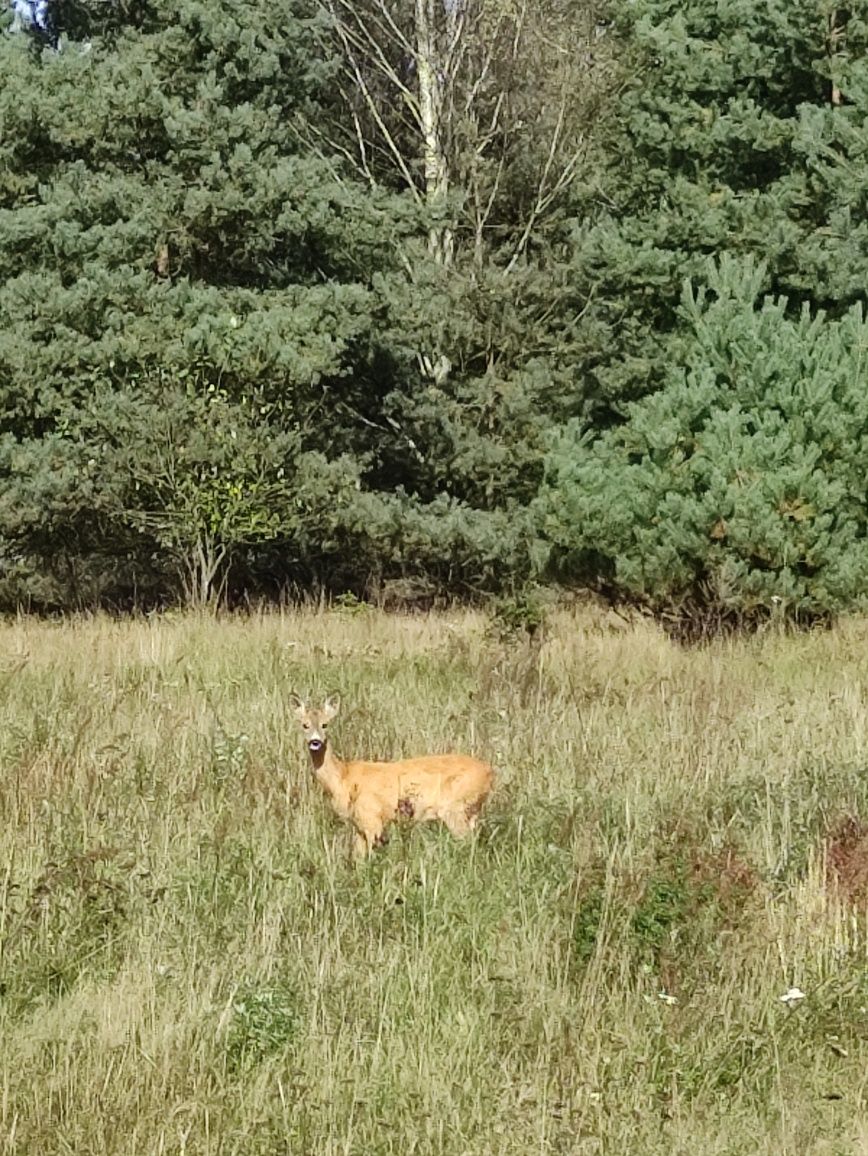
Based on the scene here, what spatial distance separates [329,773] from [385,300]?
1262cm

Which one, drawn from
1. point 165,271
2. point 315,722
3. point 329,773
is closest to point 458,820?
point 329,773

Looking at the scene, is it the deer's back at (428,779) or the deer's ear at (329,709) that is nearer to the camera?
the deer's back at (428,779)

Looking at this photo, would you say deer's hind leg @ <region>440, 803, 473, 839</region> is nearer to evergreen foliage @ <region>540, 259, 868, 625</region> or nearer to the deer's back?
the deer's back

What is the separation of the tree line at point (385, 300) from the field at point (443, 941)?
6242mm

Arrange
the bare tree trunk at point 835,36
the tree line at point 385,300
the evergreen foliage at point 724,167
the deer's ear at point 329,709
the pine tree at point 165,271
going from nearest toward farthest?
the deer's ear at point 329,709
the tree line at point 385,300
the pine tree at point 165,271
the evergreen foliage at point 724,167
the bare tree trunk at point 835,36

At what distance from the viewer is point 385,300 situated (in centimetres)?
1853

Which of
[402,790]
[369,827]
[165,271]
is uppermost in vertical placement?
[402,790]

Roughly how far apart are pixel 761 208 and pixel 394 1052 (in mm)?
15670

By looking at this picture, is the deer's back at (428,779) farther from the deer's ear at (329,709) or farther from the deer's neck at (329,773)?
the deer's ear at (329,709)

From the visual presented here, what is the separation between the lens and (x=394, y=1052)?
13.9 feet

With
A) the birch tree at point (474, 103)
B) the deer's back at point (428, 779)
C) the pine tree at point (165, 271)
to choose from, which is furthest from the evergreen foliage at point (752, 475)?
the birch tree at point (474, 103)

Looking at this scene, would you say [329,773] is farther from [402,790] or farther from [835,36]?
[835,36]

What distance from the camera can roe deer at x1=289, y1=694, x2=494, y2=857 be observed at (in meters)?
6.25

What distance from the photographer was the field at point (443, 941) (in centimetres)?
396
